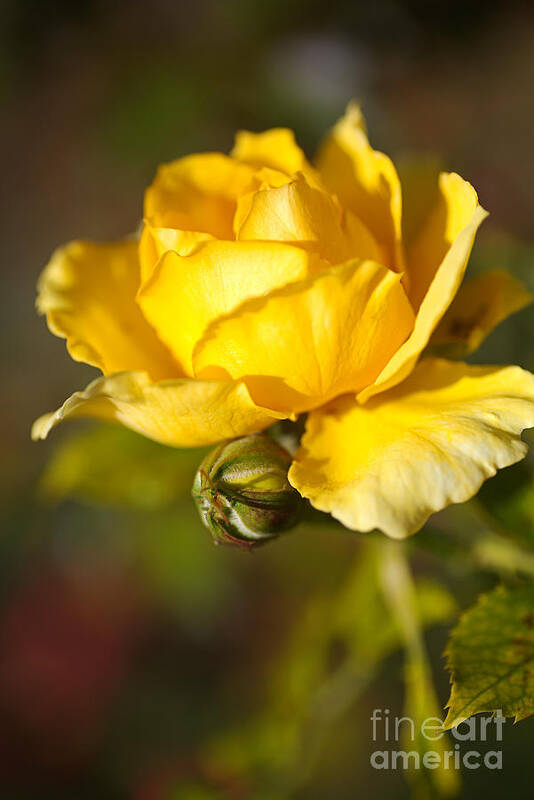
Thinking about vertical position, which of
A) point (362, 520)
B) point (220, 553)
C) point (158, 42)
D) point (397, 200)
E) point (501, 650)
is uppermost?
point (158, 42)

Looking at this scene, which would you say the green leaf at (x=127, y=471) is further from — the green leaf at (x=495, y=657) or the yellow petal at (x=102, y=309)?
the green leaf at (x=495, y=657)

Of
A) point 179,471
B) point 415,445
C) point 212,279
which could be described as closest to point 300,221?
point 212,279

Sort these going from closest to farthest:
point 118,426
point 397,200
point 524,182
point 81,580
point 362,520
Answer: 1. point 362,520
2. point 397,200
3. point 118,426
4. point 81,580
5. point 524,182

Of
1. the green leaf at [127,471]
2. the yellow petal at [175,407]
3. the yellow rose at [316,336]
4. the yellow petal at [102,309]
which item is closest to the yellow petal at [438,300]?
the yellow rose at [316,336]

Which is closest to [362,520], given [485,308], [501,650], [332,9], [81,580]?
[501,650]

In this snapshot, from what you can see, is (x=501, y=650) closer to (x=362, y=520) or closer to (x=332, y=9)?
(x=362, y=520)

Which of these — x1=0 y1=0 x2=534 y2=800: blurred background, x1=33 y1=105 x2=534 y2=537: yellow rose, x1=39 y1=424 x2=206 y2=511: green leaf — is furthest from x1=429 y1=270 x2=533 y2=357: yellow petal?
x1=39 y1=424 x2=206 y2=511: green leaf
